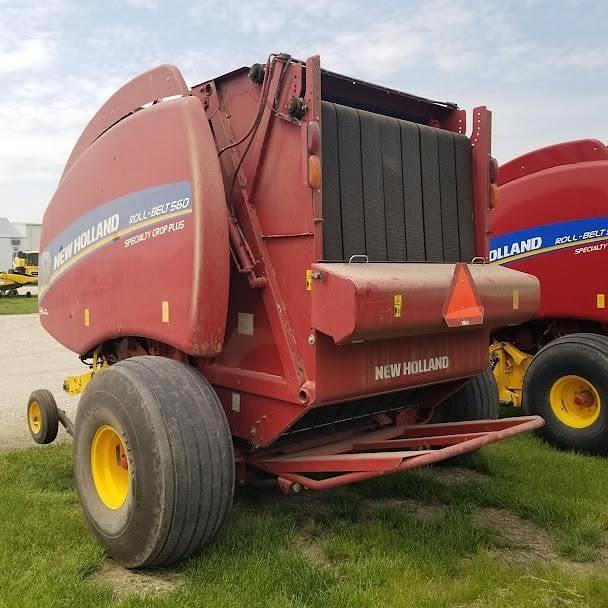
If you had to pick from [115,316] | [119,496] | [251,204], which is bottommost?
[119,496]

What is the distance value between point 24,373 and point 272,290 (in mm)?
7166

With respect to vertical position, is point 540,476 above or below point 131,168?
below

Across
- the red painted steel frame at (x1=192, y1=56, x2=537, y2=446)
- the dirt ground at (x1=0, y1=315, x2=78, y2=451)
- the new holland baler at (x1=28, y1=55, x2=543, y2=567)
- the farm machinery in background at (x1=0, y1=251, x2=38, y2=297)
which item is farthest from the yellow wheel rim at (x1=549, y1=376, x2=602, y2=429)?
the farm machinery in background at (x1=0, y1=251, x2=38, y2=297)

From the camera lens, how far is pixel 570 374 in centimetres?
539

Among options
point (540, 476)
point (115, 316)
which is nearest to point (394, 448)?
point (540, 476)

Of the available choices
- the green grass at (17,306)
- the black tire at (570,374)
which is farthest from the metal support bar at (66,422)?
the green grass at (17,306)

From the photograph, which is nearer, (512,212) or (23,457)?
(23,457)

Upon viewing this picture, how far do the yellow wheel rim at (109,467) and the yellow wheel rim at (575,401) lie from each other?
11.7ft

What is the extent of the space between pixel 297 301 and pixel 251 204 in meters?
0.58

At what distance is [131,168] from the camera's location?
3.79 metres

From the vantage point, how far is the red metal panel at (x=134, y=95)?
3.75m

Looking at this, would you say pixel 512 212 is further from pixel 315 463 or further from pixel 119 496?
pixel 119 496

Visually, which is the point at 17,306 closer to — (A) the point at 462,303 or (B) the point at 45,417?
(B) the point at 45,417

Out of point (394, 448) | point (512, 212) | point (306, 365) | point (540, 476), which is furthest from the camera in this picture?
point (512, 212)
